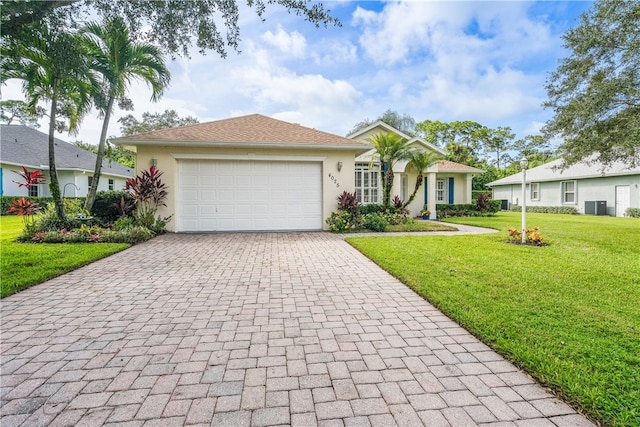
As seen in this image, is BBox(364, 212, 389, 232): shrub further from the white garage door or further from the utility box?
the utility box

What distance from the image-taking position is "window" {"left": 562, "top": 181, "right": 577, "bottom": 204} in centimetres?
2132

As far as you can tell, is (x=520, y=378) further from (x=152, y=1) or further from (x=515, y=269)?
(x=152, y=1)

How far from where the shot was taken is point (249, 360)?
259cm

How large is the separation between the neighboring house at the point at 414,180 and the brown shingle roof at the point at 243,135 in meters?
2.85

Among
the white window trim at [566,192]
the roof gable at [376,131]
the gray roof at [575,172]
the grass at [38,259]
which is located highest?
the roof gable at [376,131]

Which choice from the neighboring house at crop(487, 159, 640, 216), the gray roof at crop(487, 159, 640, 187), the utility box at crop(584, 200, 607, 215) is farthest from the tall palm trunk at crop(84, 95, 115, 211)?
the utility box at crop(584, 200, 607, 215)

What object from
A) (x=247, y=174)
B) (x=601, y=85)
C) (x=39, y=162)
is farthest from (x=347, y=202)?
(x=39, y=162)

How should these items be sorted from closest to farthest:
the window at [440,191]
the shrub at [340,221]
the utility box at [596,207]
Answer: the shrub at [340,221] → the utility box at [596,207] → the window at [440,191]

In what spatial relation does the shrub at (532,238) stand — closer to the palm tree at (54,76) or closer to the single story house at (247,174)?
the single story house at (247,174)

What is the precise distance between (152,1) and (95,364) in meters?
5.80

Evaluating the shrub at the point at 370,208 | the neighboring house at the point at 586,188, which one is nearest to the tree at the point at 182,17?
the shrub at the point at 370,208

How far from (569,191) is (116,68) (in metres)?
27.3

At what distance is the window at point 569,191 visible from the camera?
839 inches

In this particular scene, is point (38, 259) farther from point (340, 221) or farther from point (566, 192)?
point (566, 192)
